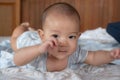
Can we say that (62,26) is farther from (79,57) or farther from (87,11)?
(87,11)

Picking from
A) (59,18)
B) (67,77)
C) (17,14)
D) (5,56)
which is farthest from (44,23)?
(17,14)

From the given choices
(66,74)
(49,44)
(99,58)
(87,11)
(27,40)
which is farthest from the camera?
(87,11)

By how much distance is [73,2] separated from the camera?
315 centimetres

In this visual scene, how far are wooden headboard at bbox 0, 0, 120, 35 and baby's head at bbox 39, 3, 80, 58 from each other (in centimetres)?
219

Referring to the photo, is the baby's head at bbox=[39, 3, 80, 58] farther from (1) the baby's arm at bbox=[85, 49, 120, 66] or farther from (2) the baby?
(1) the baby's arm at bbox=[85, 49, 120, 66]

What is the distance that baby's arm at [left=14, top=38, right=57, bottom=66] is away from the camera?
862mm

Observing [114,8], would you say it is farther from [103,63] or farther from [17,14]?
A: [103,63]

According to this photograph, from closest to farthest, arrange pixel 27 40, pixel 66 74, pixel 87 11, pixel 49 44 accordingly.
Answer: pixel 49 44 → pixel 66 74 → pixel 27 40 → pixel 87 11

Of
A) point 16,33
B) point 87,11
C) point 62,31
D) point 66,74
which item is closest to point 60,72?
point 66,74

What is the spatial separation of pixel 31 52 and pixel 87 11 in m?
2.32

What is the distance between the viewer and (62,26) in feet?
2.97

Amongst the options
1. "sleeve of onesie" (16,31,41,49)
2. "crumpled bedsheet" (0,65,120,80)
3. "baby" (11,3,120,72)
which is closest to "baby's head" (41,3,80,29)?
"baby" (11,3,120,72)

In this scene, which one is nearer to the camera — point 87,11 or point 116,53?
point 116,53

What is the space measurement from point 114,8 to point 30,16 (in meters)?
0.95
